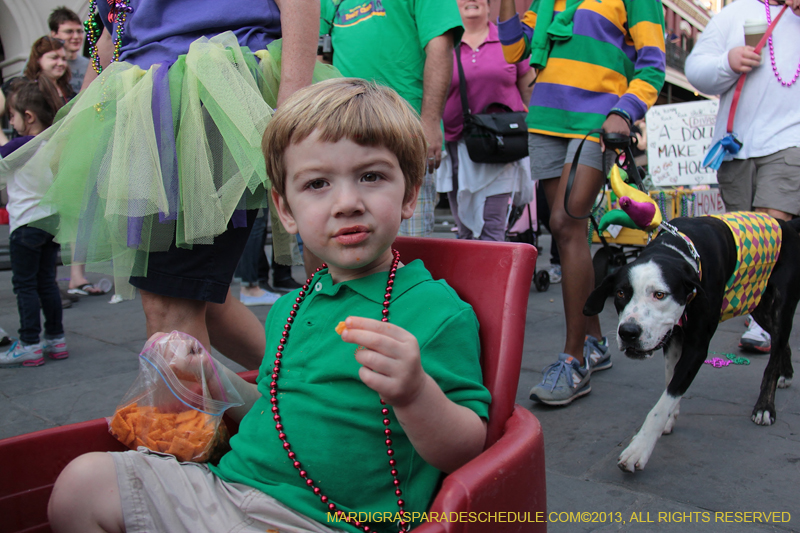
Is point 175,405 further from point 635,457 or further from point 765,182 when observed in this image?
point 765,182

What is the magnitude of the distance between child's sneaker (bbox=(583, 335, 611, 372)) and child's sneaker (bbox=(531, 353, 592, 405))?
25 cm

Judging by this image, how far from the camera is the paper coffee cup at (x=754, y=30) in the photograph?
3.11 meters

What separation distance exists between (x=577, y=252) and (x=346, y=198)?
190 centimetres

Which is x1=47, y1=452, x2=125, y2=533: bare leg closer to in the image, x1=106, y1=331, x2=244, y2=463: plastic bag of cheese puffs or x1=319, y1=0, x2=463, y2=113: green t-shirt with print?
x1=106, y1=331, x2=244, y2=463: plastic bag of cheese puffs

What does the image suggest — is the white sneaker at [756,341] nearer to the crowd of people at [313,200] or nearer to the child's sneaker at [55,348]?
the crowd of people at [313,200]

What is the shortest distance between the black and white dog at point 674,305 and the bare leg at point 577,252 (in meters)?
0.50

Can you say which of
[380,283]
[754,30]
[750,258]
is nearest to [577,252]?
[750,258]

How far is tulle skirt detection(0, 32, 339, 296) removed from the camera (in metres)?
1.61

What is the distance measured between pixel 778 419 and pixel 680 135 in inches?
265

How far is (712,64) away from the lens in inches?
130

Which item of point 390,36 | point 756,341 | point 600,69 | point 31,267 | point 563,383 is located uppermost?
point 390,36

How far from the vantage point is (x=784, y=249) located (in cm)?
256

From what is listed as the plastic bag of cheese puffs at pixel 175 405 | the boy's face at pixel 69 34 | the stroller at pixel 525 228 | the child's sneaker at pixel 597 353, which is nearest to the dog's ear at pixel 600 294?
the child's sneaker at pixel 597 353

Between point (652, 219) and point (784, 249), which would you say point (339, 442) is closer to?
point (652, 219)
